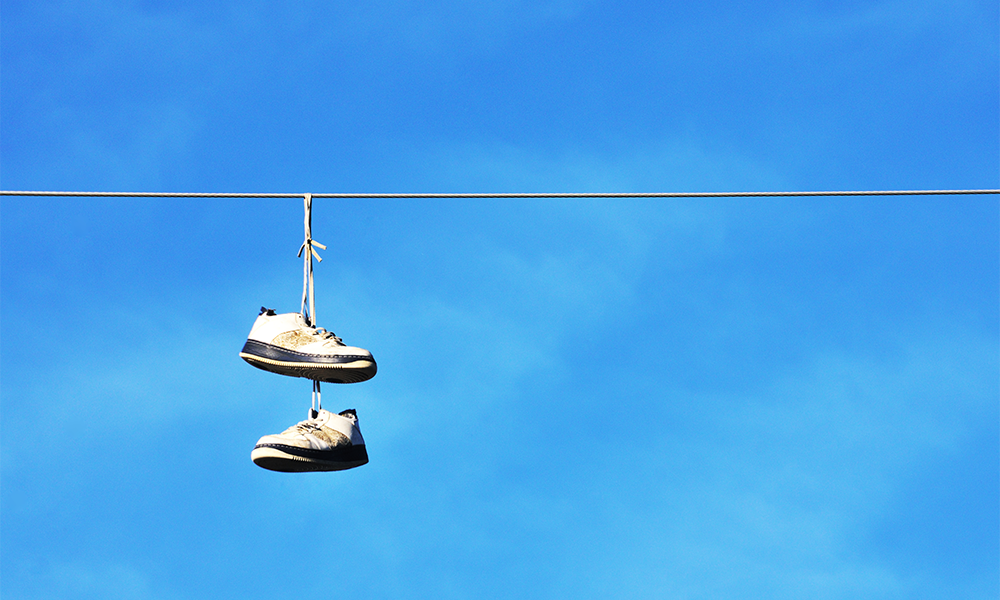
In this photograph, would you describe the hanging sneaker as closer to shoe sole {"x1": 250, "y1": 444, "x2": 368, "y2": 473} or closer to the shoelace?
shoe sole {"x1": 250, "y1": 444, "x2": 368, "y2": 473}

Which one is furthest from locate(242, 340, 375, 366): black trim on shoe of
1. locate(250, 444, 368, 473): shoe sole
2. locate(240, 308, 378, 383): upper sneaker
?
locate(250, 444, 368, 473): shoe sole

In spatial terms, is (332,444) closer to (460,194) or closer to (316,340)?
(316,340)

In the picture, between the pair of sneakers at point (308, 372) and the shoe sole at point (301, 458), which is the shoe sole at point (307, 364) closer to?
the pair of sneakers at point (308, 372)

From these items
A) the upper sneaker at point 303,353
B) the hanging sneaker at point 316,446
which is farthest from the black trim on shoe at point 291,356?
the hanging sneaker at point 316,446

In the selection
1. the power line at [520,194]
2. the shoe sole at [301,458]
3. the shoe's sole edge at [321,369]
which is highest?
the power line at [520,194]

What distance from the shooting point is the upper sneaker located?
27.8 feet

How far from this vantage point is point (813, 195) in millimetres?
8438

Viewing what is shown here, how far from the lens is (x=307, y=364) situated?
8.54 meters

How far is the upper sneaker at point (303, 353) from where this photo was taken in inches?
334

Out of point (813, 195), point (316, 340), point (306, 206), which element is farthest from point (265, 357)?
point (813, 195)

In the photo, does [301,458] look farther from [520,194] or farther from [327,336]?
[520,194]

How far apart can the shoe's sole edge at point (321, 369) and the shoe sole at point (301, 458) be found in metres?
0.45

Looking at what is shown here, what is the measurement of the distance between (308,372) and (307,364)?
0.11 meters

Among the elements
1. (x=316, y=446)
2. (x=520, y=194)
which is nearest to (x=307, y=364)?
(x=316, y=446)
